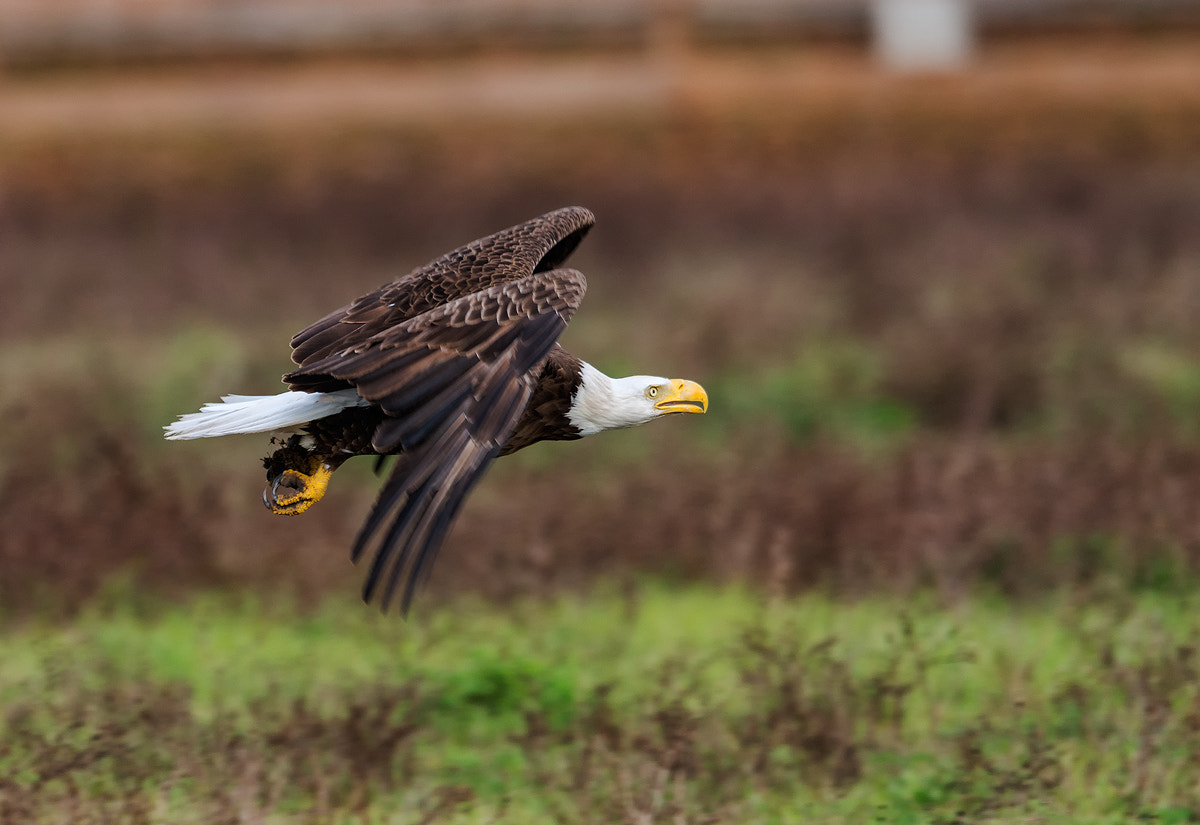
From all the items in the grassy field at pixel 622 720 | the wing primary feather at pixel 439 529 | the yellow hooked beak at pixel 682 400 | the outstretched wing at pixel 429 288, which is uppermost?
the outstretched wing at pixel 429 288

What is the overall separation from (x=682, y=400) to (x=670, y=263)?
818 cm

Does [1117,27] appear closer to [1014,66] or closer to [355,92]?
[1014,66]

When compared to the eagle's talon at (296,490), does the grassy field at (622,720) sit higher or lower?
lower

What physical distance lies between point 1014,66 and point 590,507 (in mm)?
10388

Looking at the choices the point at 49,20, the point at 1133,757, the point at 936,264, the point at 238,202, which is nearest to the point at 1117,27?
the point at 936,264

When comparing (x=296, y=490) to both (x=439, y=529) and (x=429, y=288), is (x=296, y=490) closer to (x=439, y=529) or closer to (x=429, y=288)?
(x=429, y=288)

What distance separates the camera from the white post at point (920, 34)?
17469 mm

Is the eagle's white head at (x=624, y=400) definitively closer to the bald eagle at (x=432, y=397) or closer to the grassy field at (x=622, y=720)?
the bald eagle at (x=432, y=397)

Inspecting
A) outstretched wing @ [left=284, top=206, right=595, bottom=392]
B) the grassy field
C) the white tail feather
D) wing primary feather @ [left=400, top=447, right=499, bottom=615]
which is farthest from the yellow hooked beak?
wing primary feather @ [left=400, top=447, right=499, bottom=615]

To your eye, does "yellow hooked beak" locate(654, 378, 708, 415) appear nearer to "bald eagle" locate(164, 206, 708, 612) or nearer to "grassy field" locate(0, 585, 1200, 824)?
"bald eagle" locate(164, 206, 708, 612)

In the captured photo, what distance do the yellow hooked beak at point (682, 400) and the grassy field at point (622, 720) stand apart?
0.94 m

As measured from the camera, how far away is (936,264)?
13.4 m

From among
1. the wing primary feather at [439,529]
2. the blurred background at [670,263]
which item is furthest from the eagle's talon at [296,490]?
the blurred background at [670,263]

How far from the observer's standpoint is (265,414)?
5539 millimetres
